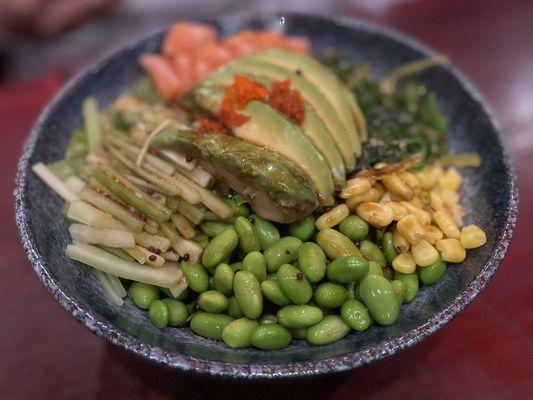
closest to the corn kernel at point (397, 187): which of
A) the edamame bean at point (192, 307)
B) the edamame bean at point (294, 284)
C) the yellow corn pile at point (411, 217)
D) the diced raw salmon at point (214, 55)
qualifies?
the yellow corn pile at point (411, 217)

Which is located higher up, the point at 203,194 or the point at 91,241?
the point at 203,194

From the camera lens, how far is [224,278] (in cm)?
197

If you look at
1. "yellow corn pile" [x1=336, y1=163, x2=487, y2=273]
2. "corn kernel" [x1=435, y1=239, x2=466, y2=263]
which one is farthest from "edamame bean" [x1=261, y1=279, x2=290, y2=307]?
"corn kernel" [x1=435, y1=239, x2=466, y2=263]

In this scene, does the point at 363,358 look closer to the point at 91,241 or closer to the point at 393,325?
the point at 393,325

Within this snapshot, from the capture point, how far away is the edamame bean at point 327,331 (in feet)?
6.16

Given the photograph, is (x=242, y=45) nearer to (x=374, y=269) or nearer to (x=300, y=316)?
(x=374, y=269)

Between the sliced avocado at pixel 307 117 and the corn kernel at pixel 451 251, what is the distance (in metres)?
0.48

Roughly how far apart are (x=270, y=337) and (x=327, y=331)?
21cm

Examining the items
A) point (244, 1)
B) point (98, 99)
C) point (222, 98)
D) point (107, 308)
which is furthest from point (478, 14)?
point (107, 308)

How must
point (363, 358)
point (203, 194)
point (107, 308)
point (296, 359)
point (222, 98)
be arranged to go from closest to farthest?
point (363, 358)
point (296, 359)
point (107, 308)
point (203, 194)
point (222, 98)

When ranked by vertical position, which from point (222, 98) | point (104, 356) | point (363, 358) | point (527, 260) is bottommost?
point (104, 356)

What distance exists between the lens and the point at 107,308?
1.98 meters

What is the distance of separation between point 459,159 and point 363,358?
50.6 inches

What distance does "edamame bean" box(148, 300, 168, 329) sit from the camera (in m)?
1.94
